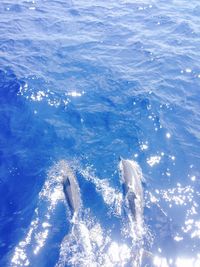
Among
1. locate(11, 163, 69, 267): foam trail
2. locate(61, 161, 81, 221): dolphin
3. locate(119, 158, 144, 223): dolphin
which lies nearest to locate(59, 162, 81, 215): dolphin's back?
locate(61, 161, 81, 221): dolphin

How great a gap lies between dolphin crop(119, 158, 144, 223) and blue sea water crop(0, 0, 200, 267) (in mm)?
356

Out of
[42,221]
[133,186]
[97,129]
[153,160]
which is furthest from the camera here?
[97,129]

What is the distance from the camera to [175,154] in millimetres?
14656

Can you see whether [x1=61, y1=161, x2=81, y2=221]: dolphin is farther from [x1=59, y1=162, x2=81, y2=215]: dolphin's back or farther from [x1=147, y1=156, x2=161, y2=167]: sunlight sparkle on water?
[x1=147, y1=156, x2=161, y2=167]: sunlight sparkle on water

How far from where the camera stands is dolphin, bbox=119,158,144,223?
1198 cm

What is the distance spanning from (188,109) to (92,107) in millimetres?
5179

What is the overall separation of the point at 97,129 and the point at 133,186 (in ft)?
13.2

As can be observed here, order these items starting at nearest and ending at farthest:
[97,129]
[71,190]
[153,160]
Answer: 1. [71,190]
2. [153,160]
3. [97,129]

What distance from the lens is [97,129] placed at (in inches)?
615

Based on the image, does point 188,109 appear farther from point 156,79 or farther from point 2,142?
point 2,142

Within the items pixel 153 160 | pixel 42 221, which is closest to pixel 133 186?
pixel 153 160

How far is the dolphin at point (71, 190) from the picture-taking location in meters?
12.1

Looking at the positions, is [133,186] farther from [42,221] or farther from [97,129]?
[97,129]

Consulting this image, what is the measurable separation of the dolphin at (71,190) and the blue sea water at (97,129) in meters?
0.32
